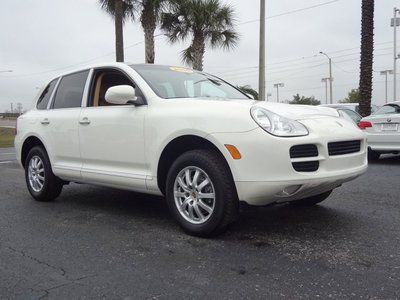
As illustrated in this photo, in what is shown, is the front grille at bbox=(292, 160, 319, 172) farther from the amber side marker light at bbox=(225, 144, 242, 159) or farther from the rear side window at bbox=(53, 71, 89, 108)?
the rear side window at bbox=(53, 71, 89, 108)

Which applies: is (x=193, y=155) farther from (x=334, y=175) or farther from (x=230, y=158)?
(x=334, y=175)

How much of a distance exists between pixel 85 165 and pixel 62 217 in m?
0.62

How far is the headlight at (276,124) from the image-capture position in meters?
3.88

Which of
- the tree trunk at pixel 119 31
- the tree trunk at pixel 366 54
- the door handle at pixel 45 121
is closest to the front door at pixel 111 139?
the door handle at pixel 45 121

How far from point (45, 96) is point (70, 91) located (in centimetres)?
71

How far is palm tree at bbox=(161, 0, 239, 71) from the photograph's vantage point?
20609 millimetres

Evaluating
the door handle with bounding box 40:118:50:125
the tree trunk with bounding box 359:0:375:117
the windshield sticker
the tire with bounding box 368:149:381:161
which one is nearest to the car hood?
the windshield sticker

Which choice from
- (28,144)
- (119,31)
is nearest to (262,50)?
(119,31)

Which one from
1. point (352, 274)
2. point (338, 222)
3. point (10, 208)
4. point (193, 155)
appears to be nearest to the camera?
point (352, 274)

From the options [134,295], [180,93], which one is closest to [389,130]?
[180,93]

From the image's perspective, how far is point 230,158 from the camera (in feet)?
13.0

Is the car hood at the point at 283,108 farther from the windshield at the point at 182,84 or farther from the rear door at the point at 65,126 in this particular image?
the rear door at the point at 65,126

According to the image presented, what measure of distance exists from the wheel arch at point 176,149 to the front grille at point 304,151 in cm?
57

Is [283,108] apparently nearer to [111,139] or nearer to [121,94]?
[121,94]
